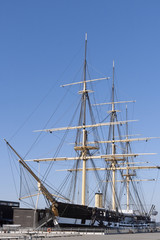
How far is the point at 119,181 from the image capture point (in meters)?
99.6

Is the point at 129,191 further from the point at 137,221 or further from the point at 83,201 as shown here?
the point at 83,201

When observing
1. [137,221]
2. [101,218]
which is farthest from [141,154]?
[101,218]

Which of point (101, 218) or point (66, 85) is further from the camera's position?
point (66, 85)

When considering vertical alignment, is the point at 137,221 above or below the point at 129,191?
below

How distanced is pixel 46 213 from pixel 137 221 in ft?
96.1

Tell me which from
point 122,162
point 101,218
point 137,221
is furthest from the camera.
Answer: point 122,162

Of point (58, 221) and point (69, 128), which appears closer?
point (58, 221)

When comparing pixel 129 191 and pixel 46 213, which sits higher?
pixel 129 191

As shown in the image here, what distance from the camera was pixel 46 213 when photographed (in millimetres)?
51000

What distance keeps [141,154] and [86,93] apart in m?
15.9

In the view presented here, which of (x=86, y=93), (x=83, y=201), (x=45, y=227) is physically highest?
(x=86, y=93)

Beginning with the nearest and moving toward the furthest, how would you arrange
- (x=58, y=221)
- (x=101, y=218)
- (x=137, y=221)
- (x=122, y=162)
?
(x=58, y=221), (x=101, y=218), (x=137, y=221), (x=122, y=162)

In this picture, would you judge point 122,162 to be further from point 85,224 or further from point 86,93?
point 85,224

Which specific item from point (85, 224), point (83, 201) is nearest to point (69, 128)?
point (83, 201)
